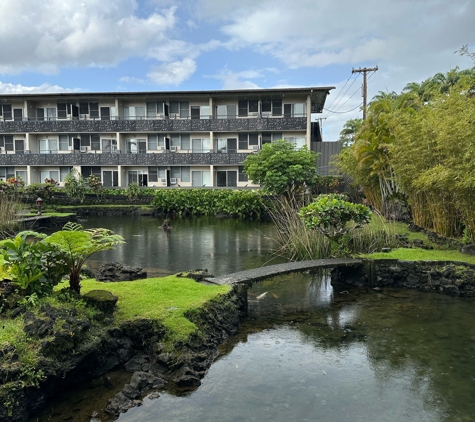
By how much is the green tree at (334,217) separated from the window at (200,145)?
80.4 feet

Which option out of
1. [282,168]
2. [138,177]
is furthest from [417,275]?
[138,177]

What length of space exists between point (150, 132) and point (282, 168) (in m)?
12.9

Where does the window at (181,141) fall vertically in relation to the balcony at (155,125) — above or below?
below

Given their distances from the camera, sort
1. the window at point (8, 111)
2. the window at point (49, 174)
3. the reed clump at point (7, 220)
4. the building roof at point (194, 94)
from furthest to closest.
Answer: the window at point (8, 111) → the window at point (49, 174) → the building roof at point (194, 94) → the reed clump at point (7, 220)

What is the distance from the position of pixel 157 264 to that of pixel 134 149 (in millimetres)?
24511

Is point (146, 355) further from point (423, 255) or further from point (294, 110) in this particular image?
point (294, 110)

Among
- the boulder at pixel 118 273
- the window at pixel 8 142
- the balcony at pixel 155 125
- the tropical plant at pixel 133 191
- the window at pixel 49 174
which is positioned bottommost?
the boulder at pixel 118 273

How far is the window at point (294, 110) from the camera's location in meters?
33.3

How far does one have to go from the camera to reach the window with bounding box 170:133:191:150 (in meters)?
34.9

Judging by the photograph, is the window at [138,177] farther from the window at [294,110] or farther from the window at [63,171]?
the window at [294,110]

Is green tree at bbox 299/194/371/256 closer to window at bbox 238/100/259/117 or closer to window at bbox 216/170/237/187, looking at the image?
window at bbox 216/170/237/187

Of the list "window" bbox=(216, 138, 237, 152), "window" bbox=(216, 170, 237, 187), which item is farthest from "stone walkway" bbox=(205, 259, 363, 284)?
"window" bbox=(216, 138, 237, 152)

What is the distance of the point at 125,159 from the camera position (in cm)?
3447

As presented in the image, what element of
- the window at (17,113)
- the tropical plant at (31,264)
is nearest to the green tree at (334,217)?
the tropical plant at (31,264)
